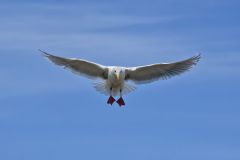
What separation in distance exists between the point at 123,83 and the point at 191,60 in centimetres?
232

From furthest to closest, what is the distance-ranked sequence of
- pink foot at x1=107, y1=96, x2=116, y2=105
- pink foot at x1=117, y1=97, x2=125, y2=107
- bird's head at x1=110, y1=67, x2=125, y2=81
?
1. pink foot at x1=117, y1=97, x2=125, y2=107
2. pink foot at x1=107, y1=96, x2=116, y2=105
3. bird's head at x1=110, y1=67, x2=125, y2=81

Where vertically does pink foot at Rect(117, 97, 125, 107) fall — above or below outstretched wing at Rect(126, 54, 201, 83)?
below

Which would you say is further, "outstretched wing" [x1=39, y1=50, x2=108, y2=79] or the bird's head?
"outstretched wing" [x1=39, y1=50, x2=108, y2=79]

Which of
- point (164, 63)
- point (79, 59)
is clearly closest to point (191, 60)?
point (164, 63)

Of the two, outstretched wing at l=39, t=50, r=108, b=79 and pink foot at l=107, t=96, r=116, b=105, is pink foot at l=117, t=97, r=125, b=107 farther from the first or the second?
outstretched wing at l=39, t=50, r=108, b=79

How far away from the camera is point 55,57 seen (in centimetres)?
4347

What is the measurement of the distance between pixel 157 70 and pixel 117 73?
1.85m

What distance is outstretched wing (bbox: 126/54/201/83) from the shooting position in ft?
144

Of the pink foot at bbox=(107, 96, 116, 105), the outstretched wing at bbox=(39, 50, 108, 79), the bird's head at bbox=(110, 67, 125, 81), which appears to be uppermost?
the outstretched wing at bbox=(39, 50, 108, 79)

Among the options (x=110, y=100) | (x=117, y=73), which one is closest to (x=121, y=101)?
(x=110, y=100)

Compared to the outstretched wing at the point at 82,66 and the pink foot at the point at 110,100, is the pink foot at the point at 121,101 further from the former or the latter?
the outstretched wing at the point at 82,66

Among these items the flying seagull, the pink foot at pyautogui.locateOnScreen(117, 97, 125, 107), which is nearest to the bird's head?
the flying seagull

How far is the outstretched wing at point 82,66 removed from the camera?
43.5 metres

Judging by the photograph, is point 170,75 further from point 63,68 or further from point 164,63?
point 63,68
